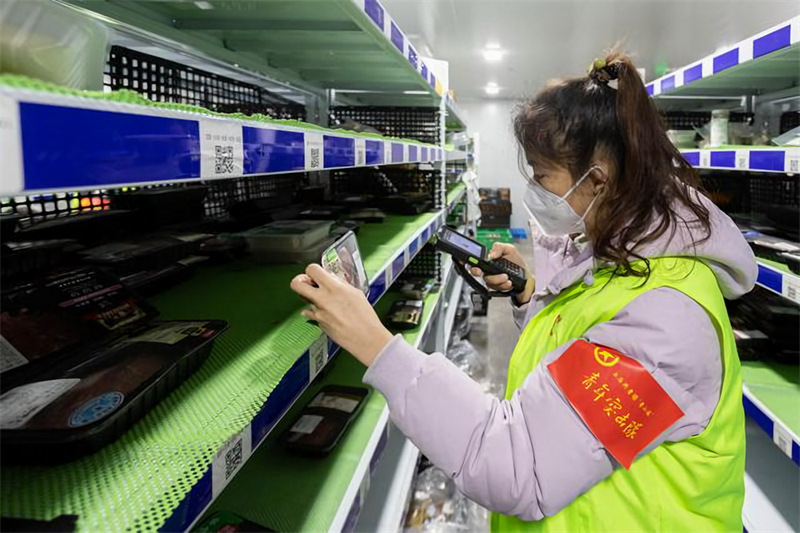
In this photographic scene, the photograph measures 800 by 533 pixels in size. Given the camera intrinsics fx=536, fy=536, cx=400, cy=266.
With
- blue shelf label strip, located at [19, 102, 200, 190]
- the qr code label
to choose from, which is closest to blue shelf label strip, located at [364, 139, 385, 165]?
the qr code label

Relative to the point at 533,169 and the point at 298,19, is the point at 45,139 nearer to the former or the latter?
the point at 533,169

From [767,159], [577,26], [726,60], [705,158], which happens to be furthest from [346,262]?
[577,26]

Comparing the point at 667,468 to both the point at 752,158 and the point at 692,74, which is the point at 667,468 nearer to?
the point at 752,158

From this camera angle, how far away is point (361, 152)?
1.23 m

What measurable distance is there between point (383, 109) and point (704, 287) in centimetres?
235

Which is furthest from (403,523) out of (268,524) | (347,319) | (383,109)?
(383,109)

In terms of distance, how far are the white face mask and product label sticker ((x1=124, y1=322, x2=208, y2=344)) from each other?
74cm

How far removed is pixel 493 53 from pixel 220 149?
19.7 ft

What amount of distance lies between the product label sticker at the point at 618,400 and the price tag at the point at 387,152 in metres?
0.82

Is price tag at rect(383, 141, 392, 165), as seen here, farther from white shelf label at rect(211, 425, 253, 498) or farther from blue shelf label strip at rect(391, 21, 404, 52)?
white shelf label at rect(211, 425, 253, 498)

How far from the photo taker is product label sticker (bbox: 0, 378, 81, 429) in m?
0.61

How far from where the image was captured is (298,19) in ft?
4.83

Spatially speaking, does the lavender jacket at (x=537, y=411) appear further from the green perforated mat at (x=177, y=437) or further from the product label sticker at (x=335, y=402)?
the product label sticker at (x=335, y=402)

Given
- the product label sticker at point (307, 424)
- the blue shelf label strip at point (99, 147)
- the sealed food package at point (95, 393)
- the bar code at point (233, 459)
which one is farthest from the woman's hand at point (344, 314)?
the product label sticker at point (307, 424)
